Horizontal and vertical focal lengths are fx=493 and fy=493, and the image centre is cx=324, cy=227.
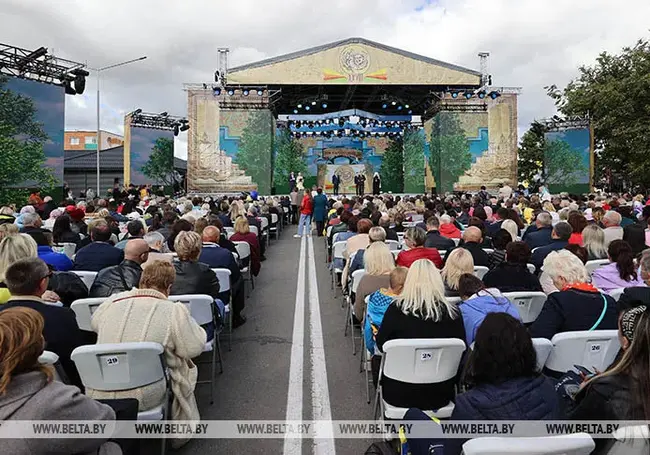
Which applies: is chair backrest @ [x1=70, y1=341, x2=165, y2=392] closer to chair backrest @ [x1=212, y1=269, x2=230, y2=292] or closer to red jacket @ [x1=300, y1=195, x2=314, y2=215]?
chair backrest @ [x1=212, y1=269, x2=230, y2=292]

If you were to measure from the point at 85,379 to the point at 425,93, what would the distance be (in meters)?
31.6

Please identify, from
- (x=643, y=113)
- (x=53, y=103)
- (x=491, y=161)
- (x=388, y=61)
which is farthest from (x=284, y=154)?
(x=643, y=113)

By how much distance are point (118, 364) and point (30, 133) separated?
67.2 feet

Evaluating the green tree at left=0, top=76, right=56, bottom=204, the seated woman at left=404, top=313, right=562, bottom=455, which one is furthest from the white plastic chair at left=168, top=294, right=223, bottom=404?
the green tree at left=0, top=76, right=56, bottom=204

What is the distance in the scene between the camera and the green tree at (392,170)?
38.8 meters

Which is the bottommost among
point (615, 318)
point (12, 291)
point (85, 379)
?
point (85, 379)

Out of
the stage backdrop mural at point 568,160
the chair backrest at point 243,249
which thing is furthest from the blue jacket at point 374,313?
the stage backdrop mural at point 568,160

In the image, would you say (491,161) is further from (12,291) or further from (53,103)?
(12,291)

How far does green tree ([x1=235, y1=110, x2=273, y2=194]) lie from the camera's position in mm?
28422

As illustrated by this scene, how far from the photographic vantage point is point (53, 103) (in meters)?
20.6

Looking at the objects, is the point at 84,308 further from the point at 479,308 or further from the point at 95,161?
the point at 95,161

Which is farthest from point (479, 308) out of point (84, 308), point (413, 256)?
point (84, 308)

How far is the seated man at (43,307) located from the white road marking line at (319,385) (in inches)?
68.9

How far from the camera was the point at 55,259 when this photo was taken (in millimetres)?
5352
